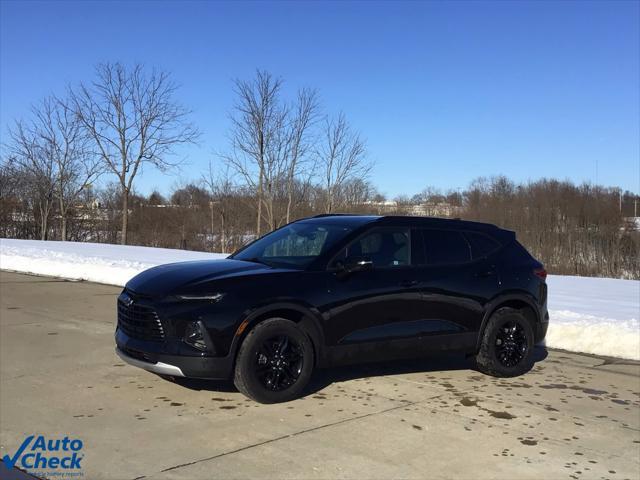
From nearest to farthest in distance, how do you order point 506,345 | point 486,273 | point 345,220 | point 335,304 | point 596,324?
point 335,304 < point 345,220 < point 486,273 < point 506,345 < point 596,324

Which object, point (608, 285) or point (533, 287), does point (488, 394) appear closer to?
point (533, 287)

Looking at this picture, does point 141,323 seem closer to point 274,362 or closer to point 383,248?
point 274,362

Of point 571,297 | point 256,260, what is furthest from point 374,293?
point 571,297

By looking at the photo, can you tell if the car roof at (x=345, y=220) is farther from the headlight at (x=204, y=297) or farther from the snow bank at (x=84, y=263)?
the snow bank at (x=84, y=263)

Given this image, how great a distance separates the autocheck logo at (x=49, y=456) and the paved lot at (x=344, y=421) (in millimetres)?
78

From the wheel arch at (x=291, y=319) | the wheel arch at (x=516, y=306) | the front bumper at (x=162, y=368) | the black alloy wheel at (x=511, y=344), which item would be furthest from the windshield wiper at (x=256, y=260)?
the black alloy wheel at (x=511, y=344)

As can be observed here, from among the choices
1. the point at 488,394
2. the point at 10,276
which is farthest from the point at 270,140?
the point at 488,394

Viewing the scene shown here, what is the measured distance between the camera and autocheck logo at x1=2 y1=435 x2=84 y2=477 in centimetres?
400

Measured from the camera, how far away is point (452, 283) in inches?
252

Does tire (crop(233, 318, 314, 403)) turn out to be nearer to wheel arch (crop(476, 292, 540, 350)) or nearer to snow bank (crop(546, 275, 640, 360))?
wheel arch (crop(476, 292, 540, 350))

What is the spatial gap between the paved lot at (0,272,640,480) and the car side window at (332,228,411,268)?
4.16ft

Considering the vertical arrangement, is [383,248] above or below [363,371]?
above

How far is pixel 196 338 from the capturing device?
5148 mm

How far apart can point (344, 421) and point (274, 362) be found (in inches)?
31.5
